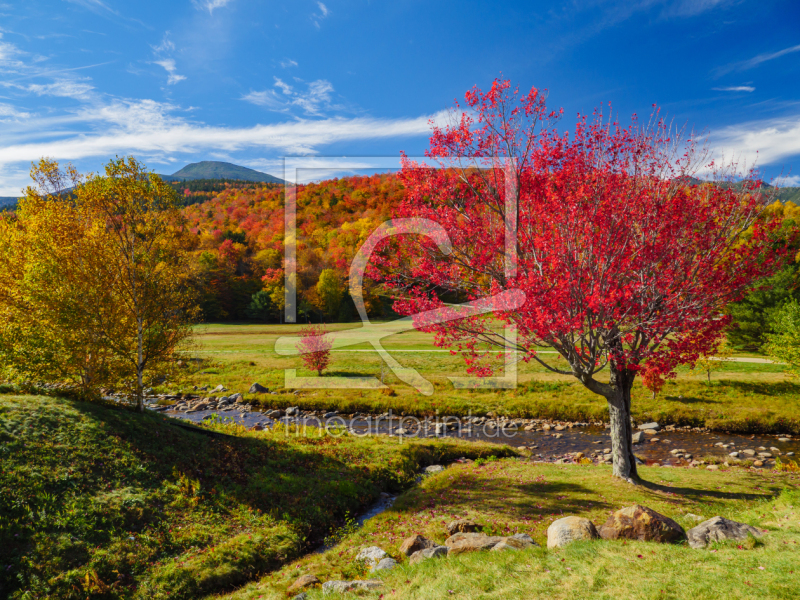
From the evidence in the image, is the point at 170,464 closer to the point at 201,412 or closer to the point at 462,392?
the point at 201,412

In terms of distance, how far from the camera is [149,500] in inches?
474

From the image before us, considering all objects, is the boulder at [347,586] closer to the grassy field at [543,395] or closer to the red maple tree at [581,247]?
the red maple tree at [581,247]

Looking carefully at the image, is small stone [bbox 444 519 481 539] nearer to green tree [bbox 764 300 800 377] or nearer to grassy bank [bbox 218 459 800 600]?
grassy bank [bbox 218 459 800 600]

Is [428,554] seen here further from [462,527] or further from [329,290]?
[329,290]

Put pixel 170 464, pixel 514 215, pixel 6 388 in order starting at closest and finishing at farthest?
pixel 514 215 → pixel 170 464 → pixel 6 388

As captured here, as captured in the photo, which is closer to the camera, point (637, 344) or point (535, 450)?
point (637, 344)

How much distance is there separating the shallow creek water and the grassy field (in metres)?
1.68

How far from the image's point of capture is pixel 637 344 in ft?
40.4

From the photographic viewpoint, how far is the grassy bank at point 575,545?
6.53 m

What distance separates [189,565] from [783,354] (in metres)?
29.9

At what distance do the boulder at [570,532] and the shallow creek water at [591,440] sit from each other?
38.4 ft

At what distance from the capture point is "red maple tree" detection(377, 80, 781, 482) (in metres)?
10.9

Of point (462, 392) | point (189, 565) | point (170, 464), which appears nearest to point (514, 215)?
point (189, 565)

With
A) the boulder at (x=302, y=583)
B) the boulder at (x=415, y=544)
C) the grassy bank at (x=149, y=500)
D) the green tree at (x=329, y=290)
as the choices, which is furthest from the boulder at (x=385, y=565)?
the green tree at (x=329, y=290)
